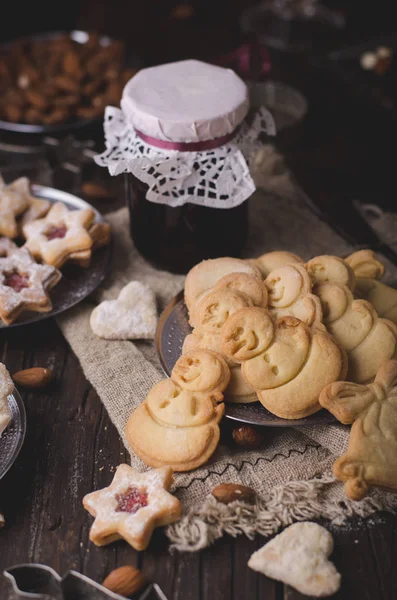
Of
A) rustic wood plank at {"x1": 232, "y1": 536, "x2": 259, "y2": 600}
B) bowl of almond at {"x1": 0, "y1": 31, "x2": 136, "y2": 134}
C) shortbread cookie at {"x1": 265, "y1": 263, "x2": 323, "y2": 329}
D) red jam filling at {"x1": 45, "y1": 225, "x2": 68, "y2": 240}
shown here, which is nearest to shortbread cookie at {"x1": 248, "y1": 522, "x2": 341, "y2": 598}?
rustic wood plank at {"x1": 232, "y1": 536, "x2": 259, "y2": 600}

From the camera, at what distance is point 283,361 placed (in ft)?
4.53

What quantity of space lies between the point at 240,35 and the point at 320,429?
6.90ft

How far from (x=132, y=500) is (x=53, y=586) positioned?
0.66 ft

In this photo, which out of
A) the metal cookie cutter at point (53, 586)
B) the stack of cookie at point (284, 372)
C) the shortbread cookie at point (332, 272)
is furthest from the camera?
the shortbread cookie at point (332, 272)

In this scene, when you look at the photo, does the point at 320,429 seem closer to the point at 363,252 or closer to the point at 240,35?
the point at 363,252

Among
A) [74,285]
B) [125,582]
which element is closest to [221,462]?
[125,582]

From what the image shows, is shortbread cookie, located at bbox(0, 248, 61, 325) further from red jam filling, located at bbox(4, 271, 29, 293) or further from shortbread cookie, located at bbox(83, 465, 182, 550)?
shortbread cookie, located at bbox(83, 465, 182, 550)

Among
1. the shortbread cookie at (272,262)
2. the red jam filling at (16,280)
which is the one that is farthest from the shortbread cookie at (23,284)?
the shortbread cookie at (272,262)

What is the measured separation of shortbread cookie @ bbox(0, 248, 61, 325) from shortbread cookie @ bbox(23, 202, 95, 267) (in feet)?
0.14

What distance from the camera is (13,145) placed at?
2393 millimetres

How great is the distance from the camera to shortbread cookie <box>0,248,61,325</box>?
1686 millimetres

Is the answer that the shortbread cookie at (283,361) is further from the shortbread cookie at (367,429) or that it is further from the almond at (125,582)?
the almond at (125,582)

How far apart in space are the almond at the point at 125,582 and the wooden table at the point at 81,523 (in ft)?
0.11

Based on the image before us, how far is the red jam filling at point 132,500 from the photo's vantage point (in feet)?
4.30
